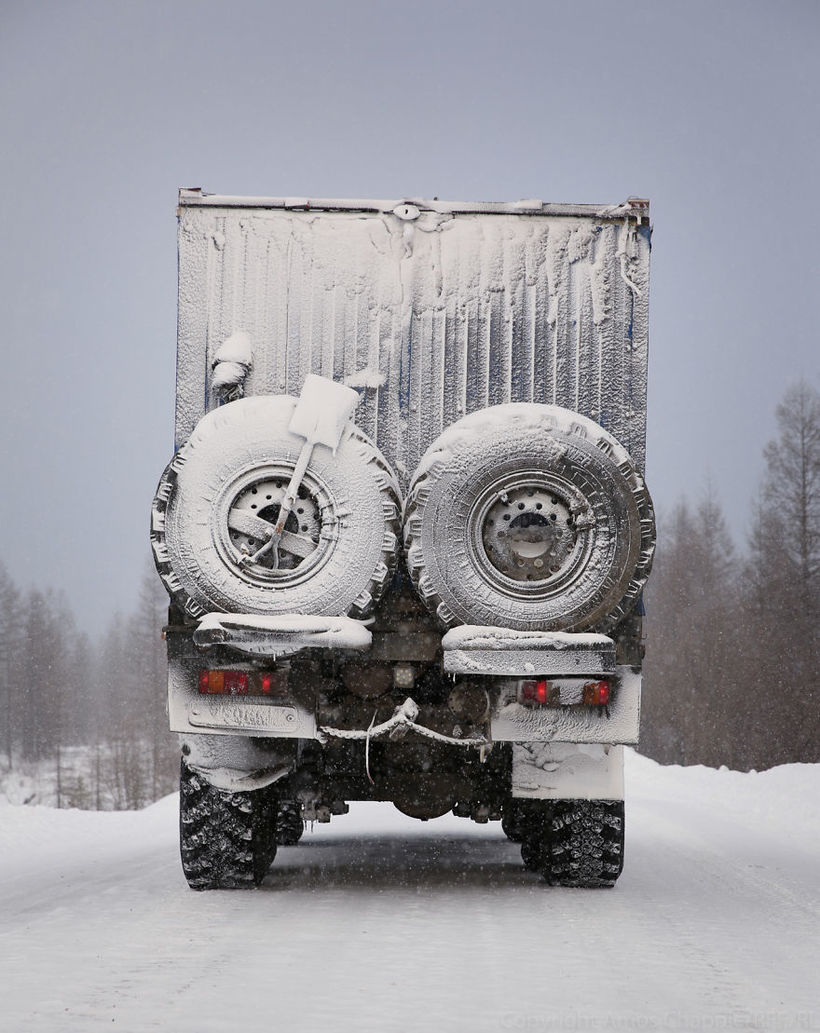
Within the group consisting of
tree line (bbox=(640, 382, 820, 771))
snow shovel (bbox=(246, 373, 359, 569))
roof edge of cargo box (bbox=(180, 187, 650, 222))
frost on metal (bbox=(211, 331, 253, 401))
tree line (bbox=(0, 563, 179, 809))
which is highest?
roof edge of cargo box (bbox=(180, 187, 650, 222))

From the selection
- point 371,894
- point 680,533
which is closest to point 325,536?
point 371,894

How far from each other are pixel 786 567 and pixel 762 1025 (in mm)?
38400

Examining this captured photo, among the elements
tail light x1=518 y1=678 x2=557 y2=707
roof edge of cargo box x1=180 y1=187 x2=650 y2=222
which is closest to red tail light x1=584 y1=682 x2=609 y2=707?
tail light x1=518 y1=678 x2=557 y2=707

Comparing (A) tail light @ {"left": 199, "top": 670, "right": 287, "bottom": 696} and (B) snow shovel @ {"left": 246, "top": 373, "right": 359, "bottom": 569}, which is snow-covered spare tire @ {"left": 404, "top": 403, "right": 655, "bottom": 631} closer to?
(B) snow shovel @ {"left": 246, "top": 373, "right": 359, "bottom": 569}

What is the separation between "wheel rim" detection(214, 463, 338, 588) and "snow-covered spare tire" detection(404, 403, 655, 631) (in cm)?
44

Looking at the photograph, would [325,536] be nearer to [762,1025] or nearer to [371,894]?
[371,894]

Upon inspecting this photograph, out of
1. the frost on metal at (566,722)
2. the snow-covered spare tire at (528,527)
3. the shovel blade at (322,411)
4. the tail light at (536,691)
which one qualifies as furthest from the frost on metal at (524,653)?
the shovel blade at (322,411)

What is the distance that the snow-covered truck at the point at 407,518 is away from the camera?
22.0 ft

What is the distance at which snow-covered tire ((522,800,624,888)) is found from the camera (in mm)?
7648

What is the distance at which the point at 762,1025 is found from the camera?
4312 millimetres

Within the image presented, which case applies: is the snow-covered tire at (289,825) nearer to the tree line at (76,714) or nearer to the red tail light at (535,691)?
the red tail light at (535,691)

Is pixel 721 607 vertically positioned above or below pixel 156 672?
above

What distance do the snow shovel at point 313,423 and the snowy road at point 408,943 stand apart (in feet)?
6.23

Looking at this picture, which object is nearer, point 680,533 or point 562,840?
point 562,840
